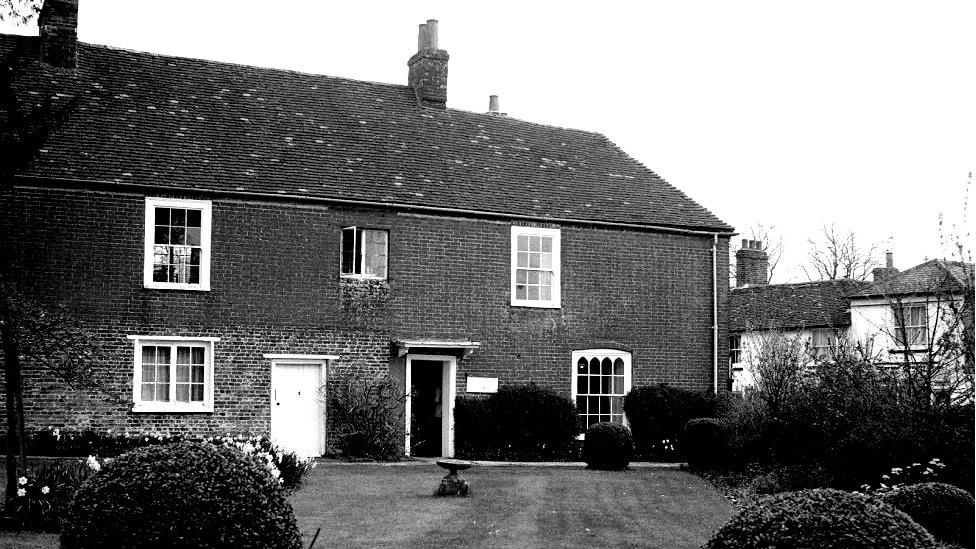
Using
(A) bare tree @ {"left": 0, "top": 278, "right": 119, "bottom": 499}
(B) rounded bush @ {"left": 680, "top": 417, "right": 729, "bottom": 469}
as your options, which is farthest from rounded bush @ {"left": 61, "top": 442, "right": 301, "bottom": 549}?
(B) rounded bush @ {"left": 680, "top": 417, "right": 729, "bottom": 469}

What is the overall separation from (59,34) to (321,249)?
794 centimetres

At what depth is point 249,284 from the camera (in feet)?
82.4

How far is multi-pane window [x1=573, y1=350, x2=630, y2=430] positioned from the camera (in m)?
28.7

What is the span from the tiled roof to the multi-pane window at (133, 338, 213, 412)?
76.8 ft

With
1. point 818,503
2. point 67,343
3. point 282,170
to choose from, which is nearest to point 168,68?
point 282,170

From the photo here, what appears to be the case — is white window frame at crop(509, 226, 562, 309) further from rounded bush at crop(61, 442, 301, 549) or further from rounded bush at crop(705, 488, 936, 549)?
rounded bush at crop(705, 488, 936, 549)

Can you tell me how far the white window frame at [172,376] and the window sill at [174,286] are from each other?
1.04 meters

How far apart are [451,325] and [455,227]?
235 centimetres

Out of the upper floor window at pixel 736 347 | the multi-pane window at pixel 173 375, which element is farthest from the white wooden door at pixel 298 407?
the upper floor window at pixel 736 347

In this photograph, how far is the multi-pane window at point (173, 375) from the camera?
24266 millimetres

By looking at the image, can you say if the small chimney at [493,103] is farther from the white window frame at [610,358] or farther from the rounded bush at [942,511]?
the rounded bush at [942,511]

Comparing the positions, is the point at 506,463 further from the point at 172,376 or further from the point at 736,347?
the point at 736,347

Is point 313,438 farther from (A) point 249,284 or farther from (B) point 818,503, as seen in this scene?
(B) point 818,503

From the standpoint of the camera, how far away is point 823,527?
8781 millimetres
